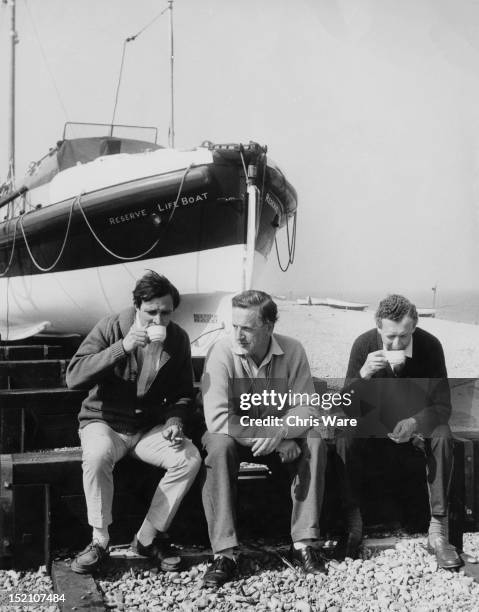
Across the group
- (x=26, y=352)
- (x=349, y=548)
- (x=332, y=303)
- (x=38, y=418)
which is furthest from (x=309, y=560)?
(x=332, y=303)

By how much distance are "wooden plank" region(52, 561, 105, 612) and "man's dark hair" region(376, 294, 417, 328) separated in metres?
1.50

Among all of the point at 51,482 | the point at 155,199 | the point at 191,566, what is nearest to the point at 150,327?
the point at 51,482

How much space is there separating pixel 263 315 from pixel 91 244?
4.53m

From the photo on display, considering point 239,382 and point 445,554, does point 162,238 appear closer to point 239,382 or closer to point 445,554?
point 239,382

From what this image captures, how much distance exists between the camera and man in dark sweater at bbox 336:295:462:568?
263 cm

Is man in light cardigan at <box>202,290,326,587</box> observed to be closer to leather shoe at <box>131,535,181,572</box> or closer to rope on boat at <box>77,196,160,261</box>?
leather shoe at <box>131,535,181,572</box>

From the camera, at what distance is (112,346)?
8.30ft

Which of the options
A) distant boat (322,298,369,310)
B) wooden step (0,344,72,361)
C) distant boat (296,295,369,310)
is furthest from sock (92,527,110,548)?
distant boat (322,298,369,310)

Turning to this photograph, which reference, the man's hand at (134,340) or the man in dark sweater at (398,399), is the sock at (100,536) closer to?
the man's hand at (134,340)

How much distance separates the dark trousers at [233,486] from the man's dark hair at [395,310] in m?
0.59

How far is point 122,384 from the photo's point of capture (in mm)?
2623

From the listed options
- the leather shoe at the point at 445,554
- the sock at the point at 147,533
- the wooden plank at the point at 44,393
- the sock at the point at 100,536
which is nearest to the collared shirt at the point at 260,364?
the sock at the point at 147,533

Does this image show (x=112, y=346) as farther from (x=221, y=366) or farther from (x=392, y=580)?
(x=392, y=580)

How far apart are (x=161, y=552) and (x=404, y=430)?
109 centimetres
